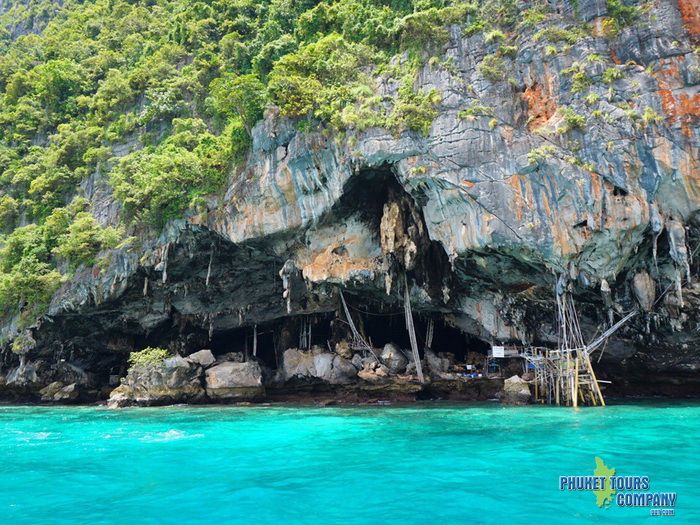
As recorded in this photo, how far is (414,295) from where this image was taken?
66.8 ft

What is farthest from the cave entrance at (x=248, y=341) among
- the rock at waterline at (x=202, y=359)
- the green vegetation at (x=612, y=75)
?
the green vegetation at (x=612, y=75)

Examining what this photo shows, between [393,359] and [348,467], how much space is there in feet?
42.7

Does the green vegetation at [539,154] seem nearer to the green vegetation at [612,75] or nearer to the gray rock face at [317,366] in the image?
the green vegetation at [612,75]

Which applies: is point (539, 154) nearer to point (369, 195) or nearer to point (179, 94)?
point (369, 195)

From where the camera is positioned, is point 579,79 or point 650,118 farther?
point 579,79

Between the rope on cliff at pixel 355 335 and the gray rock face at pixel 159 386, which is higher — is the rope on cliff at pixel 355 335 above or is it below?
above

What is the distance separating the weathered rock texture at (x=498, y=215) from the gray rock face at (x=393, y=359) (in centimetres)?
167

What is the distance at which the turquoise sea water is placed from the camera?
653cm

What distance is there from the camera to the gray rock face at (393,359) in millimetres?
21625

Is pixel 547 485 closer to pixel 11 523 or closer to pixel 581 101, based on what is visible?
pixel 11 523

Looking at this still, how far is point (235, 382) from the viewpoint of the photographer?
2167 centimetres

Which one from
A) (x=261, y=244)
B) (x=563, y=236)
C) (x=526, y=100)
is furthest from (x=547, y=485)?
(x=261, y=244)

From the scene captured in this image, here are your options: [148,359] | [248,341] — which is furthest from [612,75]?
[248,341]

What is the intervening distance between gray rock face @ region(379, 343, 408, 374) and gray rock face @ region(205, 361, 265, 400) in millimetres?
5053
